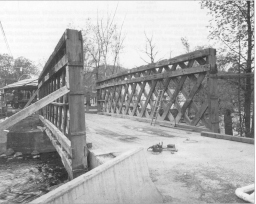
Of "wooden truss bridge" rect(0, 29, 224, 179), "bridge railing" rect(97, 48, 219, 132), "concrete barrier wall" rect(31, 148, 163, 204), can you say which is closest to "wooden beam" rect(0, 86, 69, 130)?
"wooden truss bridge" rect(0, 29, 224, 179)

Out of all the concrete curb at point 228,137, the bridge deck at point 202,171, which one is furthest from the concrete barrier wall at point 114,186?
the concrete curb at point 228,137

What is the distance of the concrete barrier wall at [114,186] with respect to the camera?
1.93 meters

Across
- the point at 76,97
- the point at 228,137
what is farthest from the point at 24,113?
the point at 228,137

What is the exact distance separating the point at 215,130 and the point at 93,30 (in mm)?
22789

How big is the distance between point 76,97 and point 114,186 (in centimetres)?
221

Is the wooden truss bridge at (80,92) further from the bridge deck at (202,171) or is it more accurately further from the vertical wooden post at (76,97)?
the bridge deck at (202,171)

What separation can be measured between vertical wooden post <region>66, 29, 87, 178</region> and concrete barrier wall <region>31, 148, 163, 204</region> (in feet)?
5.99

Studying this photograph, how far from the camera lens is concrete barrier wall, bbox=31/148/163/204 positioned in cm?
193

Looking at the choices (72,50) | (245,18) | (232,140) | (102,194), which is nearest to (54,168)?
(72,50)

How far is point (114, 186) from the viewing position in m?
Result: 2.23

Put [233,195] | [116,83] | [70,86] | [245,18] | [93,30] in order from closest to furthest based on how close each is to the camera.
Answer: [233,195]
[70,86]
[245,18]
[116,83]
[93,30]

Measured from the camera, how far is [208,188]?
262 cm

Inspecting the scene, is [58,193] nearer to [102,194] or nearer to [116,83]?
[102,194]

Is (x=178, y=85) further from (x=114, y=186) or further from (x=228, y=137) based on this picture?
(x=114, y=186)
